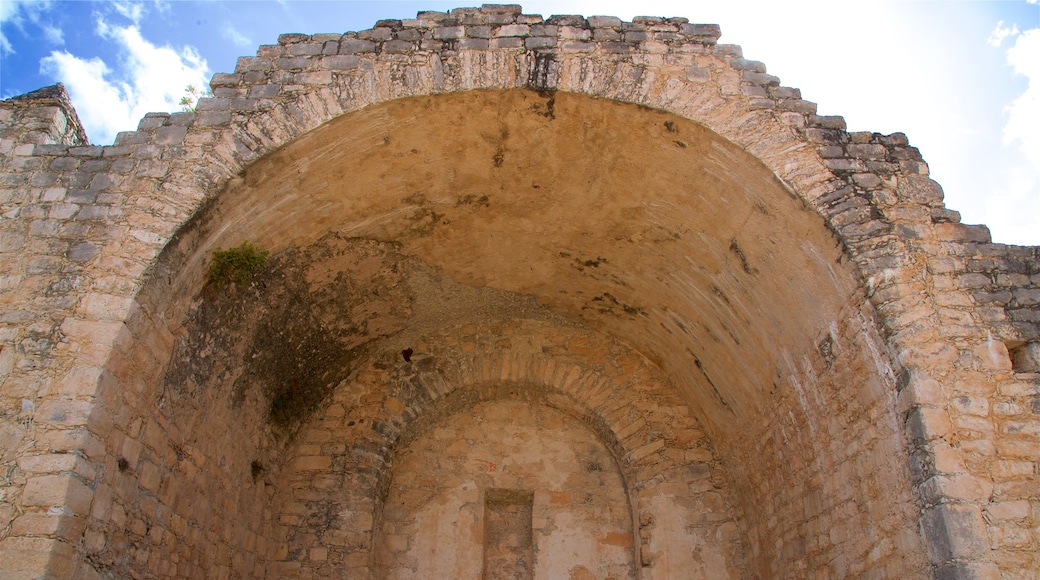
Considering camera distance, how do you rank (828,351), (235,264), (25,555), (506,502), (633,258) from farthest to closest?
(506,502) < (633,258) < (235,264) < (828,351) < (25,555)

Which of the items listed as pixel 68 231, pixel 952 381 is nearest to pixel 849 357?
pixel 952 381

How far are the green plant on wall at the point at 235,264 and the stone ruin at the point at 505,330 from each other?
0.04m

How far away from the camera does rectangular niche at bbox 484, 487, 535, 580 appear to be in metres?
6.84

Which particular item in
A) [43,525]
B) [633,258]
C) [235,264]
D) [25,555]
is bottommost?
[25,555]

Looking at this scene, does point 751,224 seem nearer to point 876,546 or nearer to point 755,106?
point 755,106

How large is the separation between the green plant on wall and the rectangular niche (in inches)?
119

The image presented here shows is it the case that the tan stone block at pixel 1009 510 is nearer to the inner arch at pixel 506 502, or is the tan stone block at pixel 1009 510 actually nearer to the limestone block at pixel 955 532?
the limestone block at pixel 955 532

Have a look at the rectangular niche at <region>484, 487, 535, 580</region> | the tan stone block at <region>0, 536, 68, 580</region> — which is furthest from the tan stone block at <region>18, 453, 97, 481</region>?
the rectangular niche at <region>484, 487, 535, 580</region>

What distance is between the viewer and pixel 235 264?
17.4 ft

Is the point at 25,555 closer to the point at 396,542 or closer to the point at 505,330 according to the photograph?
the point at 396,542

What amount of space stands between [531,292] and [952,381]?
3.73m

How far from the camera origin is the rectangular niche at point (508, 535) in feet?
22.4

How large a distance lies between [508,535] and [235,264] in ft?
11.3

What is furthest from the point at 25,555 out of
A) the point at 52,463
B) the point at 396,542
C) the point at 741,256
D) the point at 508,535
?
the point at 741,256
